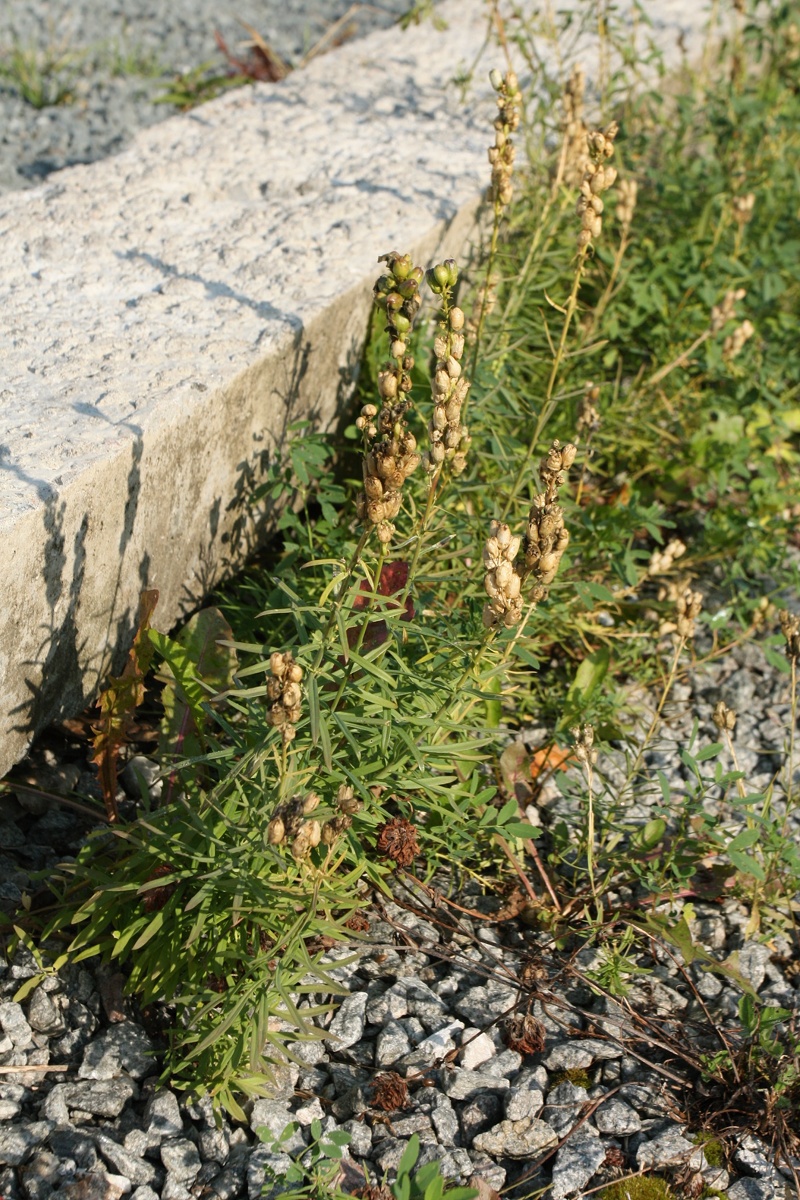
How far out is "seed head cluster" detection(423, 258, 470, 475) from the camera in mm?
2043

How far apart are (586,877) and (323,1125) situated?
2.91 feet

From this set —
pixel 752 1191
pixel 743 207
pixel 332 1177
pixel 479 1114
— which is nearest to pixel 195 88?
pixel 743 207

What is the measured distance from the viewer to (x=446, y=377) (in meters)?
2.04

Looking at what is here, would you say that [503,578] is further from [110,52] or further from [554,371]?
[110,52]

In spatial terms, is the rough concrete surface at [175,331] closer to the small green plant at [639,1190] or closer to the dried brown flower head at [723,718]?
the dried brown flower head at [723,718]

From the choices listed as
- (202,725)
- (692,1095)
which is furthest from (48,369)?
(692,1095)

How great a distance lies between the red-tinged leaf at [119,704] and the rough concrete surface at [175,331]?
0.41ft

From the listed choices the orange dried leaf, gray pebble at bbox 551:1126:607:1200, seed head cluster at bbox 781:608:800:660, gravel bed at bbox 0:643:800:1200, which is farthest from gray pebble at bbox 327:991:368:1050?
seed head cluster at bbox 781:608:800:660

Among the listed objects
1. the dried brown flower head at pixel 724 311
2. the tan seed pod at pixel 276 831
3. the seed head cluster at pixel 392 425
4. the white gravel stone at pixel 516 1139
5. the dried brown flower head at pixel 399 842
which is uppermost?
the seed head cluster at pixel 392 425

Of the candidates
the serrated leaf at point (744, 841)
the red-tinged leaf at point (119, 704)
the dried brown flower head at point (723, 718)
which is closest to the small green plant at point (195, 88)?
the red-tinged leaf at point (119, 704)

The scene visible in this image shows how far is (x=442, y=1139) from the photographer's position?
86.7 inches

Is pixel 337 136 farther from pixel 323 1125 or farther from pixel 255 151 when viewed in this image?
pixel 323 1125

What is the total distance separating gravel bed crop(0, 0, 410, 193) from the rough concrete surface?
0.51m

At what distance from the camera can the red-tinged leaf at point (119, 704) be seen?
2.48m
